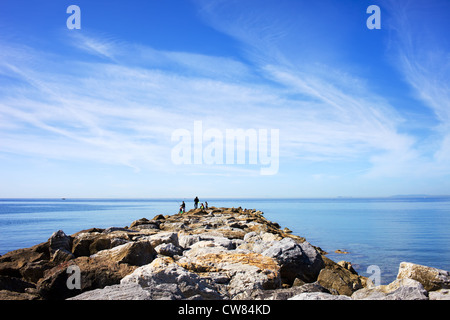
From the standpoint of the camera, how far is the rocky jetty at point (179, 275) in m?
5.44

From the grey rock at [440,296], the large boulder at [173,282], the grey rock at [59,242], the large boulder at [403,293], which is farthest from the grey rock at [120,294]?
the grey rock at [440,296]

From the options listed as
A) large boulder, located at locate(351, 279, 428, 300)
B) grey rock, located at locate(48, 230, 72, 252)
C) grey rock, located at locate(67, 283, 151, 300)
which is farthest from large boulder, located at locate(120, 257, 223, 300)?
grey rock, located at locate(48, 230, 72, 252)

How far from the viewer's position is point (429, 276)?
652cm

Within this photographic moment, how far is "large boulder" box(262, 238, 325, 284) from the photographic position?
7805 mm

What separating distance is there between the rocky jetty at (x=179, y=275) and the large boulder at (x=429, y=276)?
0.6 inches

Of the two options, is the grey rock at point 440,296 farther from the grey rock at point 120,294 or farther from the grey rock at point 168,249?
the grey rock at point 168,249

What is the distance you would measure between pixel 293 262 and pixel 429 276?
9.04ft

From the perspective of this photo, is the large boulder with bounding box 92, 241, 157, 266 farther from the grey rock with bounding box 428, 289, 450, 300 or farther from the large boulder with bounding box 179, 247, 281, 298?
the grey rock with bounding box 428, 289, 450, 300

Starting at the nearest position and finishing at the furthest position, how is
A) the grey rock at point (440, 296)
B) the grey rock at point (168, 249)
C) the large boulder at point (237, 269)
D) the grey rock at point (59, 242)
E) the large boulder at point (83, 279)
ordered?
1. the grey rock at point (440, 296)
2. the large boulder at point (83, 279)
3. the large boulder at point (237, 269)
4. the grey rock at point (168, 249)
5. the grey rock at point (59, 242)

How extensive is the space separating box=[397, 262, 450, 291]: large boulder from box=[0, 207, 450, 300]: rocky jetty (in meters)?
0.02

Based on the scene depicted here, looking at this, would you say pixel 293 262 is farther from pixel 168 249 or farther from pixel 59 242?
pixel 59 242
